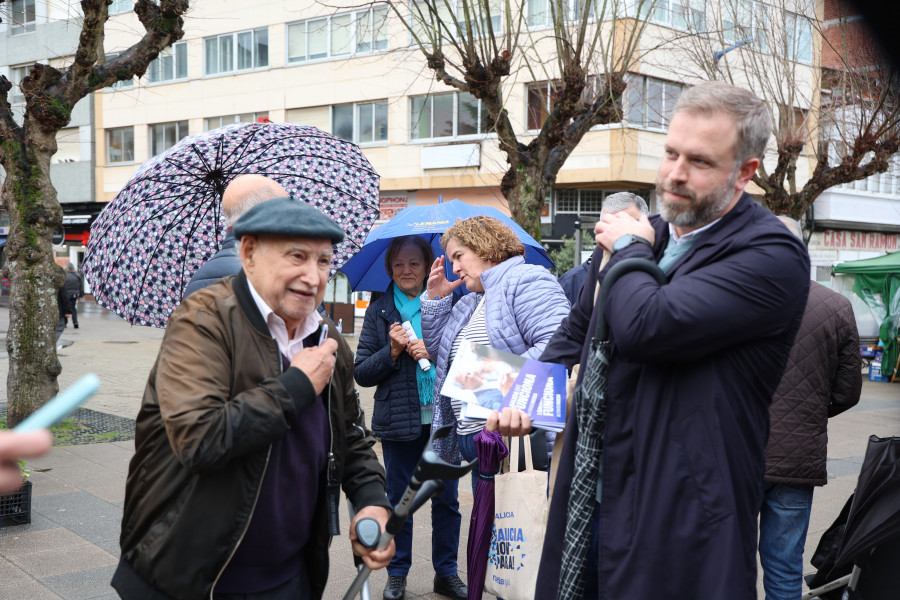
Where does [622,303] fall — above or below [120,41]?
below

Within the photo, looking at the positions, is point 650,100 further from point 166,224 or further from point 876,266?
point 166,224

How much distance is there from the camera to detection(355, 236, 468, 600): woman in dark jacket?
15.5ft

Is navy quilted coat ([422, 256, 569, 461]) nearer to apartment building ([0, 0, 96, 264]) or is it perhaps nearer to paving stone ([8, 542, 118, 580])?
paving stone ([8, 542, 118, 580])

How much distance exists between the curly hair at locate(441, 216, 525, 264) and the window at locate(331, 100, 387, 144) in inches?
1010

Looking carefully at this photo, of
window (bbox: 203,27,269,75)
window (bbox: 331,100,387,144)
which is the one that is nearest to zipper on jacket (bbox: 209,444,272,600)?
window (bbox: 331,100,387,144)

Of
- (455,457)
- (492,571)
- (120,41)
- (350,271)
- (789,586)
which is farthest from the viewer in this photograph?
(120,41)

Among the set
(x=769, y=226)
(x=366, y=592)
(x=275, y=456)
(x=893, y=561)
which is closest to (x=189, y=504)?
(x=275, y=456)

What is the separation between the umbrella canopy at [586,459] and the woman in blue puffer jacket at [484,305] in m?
1.31

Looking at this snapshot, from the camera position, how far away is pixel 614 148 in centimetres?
2488

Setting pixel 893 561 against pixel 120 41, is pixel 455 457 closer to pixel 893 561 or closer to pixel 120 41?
pixel 893 561

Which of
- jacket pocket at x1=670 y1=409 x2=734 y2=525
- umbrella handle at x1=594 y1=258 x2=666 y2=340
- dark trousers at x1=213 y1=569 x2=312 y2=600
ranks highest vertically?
umbrella handle at x1=594 y1=258 x2=666 y2=340

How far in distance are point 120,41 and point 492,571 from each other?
34.0 m

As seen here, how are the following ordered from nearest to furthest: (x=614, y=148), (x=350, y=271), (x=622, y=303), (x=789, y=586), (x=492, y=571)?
(x=622, y=303)
(x=492, y=571)
(x=789, y=586)
(x=350, y=271)
(x=614, y=148)

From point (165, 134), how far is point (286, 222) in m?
35.3
